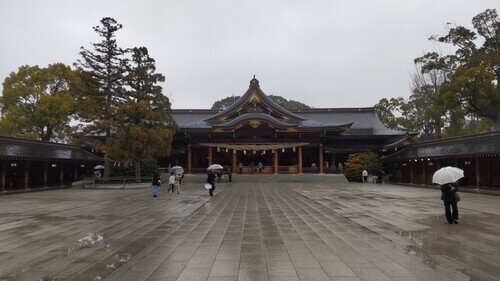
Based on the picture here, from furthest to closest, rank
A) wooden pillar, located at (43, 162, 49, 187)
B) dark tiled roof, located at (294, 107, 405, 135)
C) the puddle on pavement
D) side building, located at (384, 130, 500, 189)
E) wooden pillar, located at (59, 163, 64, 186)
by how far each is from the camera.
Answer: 1. dark tiled roof, located at (294, 107, 405, 135)
2. wooden pillar, located at (59, 163, 64, 186)
3. wooden pillar, located at (43, 162, 49, 187)
4. side building, located at (384, 130, 500, 189)
5. the puddle on pavement

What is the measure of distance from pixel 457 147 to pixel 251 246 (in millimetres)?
23358

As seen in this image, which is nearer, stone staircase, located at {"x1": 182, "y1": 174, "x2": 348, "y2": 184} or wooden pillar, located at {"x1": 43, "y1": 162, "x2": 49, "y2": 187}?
wooden pillar, located at {"x1": 43, "y1": 162, "x2": 49, "y2": 187}

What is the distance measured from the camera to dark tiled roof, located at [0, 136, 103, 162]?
24.0 m

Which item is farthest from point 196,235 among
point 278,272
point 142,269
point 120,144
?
point 120,144

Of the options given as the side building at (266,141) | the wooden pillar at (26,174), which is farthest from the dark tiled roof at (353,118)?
the wooden pillar at (26,174)

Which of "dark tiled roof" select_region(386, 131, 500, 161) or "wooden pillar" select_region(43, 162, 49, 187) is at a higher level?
"dark tiled roof" select_region(386, 131, 500, 161)

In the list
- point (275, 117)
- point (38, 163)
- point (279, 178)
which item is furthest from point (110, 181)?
point (275, 117)

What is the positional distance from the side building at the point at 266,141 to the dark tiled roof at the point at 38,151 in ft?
33.6

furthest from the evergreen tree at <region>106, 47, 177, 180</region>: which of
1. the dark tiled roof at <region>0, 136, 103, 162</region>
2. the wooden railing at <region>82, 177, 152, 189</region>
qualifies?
the dark tiled roof at <region>0, 136, 103, 162</region>

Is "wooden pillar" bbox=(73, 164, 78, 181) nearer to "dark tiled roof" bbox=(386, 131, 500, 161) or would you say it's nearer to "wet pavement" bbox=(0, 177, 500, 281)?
"wet pavement" bbox=(0, 177, 500, 281)

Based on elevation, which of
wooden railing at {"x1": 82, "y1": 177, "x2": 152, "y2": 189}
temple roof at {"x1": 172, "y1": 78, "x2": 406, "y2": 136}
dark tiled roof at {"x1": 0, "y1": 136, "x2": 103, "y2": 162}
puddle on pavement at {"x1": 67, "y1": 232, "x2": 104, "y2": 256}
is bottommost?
puddle on pavement at {"x1": 67, "y1": 232, "x2": 104, "y2": 256}

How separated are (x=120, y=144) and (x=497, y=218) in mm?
23162

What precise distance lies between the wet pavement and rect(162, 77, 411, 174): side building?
2619 centimetres

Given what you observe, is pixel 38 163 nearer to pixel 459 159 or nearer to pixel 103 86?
pixel 103 86
